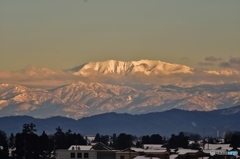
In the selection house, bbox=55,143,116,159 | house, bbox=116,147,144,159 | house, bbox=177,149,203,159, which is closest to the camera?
house, bbox=177,149,203,159

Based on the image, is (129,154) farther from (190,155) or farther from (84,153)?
(190,155)

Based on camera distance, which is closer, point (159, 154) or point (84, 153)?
point (159, 154)

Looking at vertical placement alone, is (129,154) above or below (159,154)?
above

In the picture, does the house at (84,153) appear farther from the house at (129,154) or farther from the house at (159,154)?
the house at (159,154)

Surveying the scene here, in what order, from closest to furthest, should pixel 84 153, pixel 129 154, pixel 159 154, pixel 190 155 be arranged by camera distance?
pixel 190 155 → pixel 159 154 → pixel 129 154 → pixel 84 153

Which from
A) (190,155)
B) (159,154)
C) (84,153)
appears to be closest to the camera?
(190,155)

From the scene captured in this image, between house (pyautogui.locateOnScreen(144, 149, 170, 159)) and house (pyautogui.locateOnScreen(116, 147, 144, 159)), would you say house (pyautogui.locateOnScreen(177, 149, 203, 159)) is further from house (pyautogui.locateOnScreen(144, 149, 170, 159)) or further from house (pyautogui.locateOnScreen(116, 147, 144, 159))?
house (pyautogui.locateOnScreen(116, 147, 144, 159))

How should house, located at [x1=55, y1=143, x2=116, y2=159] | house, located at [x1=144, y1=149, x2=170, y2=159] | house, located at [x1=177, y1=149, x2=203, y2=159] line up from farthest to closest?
house, located at [x1=55, y1=143, x2=116, y2=159] < house, located at [x1=144, y1=149, x2=170, y2=159] < house, located at [x1=177, y1=149, x2=203, y2=159]

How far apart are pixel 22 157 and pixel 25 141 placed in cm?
251

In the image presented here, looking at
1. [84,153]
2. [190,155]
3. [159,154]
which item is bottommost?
[190,155]

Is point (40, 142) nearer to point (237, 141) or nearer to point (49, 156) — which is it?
point (49, 156)

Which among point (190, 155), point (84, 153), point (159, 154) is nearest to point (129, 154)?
point (159, 154)

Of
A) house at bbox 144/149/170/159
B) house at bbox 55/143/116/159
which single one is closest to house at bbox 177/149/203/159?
house at bbox 144/149/170/159

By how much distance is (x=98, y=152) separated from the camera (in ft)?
503
